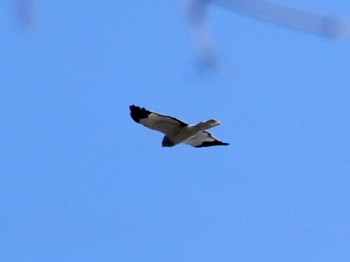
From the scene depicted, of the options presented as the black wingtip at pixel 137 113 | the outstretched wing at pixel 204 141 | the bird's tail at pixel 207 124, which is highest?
the black wingtip at pixel 137 113

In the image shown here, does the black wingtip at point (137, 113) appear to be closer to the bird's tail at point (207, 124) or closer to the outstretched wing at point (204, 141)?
the outstretched wing at point (204, 141)

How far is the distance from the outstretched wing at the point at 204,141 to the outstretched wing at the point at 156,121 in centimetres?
18

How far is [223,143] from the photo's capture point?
8617 mm

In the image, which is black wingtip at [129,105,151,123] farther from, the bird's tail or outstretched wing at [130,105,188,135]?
the bird's tail

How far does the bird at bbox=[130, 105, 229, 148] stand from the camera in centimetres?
842

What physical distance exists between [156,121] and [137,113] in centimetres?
35

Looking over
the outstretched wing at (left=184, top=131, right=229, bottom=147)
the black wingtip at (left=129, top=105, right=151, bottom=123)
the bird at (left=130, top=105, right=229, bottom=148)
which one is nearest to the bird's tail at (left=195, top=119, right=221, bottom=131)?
the bird at (left=130, top=105, right=229, bottom=148)

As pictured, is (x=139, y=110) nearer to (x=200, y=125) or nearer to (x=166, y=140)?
(x=166, y=140)

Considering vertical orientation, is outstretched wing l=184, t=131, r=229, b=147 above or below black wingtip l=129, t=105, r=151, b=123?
below

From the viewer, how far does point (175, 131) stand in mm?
8586

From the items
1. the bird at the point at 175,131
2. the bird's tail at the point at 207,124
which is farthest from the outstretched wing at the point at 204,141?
the bird's tail at the point at 207,124

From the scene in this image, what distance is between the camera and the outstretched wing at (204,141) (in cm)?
847

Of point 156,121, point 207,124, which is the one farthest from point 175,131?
point 207,124

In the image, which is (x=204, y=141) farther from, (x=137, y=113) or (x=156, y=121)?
(x=137, y=113)
